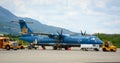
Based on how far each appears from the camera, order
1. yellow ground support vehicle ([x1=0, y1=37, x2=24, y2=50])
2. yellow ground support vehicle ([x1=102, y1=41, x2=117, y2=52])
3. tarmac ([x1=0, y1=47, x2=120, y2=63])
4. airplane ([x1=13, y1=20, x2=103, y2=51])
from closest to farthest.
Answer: tarmac ([x1=0, y1=47, x2=120, y2=63]) → yellow ground support vehicle ([x1=0, y1=37, x2=24, y2=50]) → yellow ground support vehicle ([x1=102, y1=41, x2=117, y2=52]) → airplane ([x1=13, y1=20, x2=103, y2=51])

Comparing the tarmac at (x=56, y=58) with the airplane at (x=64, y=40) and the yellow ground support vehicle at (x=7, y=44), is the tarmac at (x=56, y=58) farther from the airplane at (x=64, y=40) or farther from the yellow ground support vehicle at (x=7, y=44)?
the airplane at (x=64, y=40)

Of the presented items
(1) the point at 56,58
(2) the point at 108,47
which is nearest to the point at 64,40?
(2) the point at 108,47

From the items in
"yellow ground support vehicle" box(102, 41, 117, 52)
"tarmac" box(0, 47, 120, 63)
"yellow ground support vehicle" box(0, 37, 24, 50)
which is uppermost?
"yellow ground support vehicle" box(0, 37, 24, 50)

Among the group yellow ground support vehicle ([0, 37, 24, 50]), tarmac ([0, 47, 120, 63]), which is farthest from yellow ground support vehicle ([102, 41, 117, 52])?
tarmac ([0, 47, 120, 63])

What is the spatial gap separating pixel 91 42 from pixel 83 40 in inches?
69.2

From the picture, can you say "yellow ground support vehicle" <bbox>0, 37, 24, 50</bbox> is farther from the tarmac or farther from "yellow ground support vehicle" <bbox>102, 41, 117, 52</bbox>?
the tarmac

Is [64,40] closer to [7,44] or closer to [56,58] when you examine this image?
[7,44]

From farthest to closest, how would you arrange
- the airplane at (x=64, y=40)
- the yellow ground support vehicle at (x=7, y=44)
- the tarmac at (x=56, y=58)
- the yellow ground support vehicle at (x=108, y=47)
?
the airplane at (x=64, y=40) < the yellow ground support vehicle at (x=108, y=47) < the yellow ground support vehicle at (x=7, y=44) < the tarmac at (x=56, y=58)

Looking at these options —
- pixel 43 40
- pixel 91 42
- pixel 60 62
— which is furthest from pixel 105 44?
pixel 60 62

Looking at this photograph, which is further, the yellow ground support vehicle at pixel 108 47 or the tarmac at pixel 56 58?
the yellow ground support vehicle at pixel 108 47

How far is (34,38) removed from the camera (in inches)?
2719

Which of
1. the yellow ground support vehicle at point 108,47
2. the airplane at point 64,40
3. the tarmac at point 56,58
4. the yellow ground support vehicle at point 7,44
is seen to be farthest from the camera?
the airplane at point 64,40

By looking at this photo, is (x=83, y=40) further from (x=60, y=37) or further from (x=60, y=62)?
(x=60, y=62)

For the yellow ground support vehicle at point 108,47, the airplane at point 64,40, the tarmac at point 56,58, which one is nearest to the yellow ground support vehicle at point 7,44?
the airplane at point 64,40
